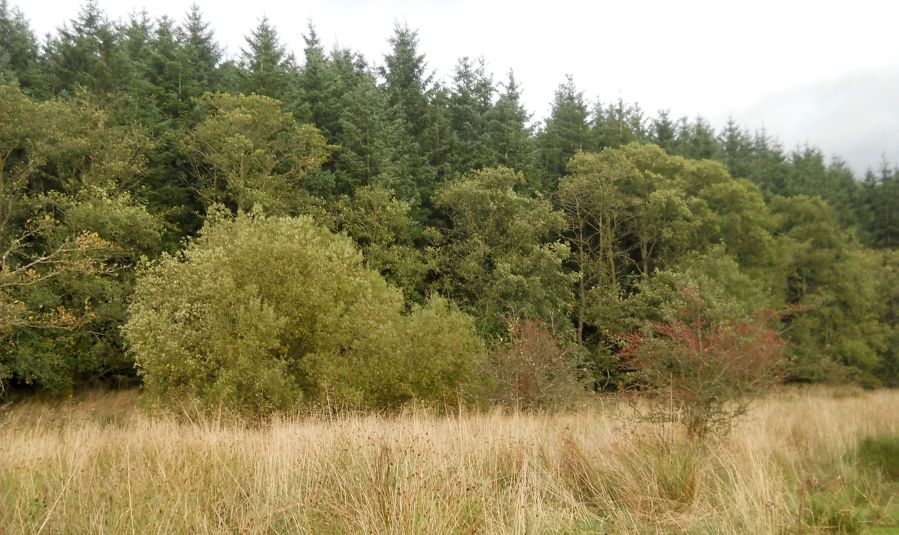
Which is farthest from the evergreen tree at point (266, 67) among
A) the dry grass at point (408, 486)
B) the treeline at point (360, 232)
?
the dry grass at point (408, 486)

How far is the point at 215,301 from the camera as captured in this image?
16.3 meters

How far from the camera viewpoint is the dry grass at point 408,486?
3.58m

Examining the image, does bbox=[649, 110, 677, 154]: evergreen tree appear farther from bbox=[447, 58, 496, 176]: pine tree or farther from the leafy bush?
the leafy bush

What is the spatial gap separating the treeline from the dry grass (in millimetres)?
7242

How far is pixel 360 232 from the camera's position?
26750 mm

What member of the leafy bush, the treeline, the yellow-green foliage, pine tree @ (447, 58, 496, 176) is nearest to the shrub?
the treeline

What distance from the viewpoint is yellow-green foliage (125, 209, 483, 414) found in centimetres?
1570

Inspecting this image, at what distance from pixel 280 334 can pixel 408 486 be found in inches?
566

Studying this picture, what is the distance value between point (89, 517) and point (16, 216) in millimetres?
23024

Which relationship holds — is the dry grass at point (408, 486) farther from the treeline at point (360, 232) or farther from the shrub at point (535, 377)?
the treeline at point (360, 232)

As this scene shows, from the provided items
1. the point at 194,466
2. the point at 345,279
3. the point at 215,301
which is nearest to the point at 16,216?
the point at 215,301

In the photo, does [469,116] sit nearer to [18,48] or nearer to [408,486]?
[18,48]

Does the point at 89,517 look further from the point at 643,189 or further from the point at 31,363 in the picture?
the point at 643,189

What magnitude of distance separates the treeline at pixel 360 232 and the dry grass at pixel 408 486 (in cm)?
724
